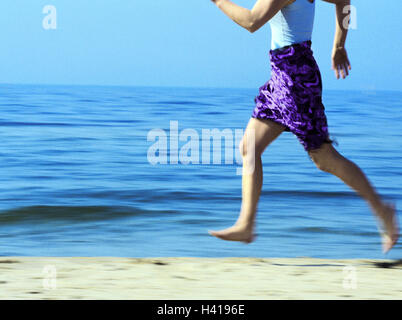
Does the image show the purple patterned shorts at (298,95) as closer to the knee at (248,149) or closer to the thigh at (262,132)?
the thigh at (262,132)

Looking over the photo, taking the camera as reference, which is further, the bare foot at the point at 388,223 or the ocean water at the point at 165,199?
the ocean water at the point at 165,199

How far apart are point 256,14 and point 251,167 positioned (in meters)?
0.69

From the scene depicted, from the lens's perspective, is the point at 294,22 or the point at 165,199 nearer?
the point at 294,22

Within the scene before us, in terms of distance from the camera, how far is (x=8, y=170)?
823cm

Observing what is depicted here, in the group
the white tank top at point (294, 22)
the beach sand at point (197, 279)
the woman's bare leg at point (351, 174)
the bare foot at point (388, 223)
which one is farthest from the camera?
the bare foot at point (388, 223)

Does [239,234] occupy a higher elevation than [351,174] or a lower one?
lower

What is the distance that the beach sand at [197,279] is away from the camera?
298 centimetres

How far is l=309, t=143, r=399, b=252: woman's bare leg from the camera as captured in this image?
324 centimetres

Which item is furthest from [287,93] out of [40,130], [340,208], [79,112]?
[79,112]

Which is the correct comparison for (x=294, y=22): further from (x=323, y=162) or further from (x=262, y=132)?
(x=323, y=162)

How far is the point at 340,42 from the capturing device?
3.40 metres

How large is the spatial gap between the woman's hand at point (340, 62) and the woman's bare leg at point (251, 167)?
0.46 meters

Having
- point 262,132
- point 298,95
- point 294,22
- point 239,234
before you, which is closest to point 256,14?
point 294,22

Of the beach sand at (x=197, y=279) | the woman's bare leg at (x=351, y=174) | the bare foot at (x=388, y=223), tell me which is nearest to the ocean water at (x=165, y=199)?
the beach sand at (x=197, y=279)
